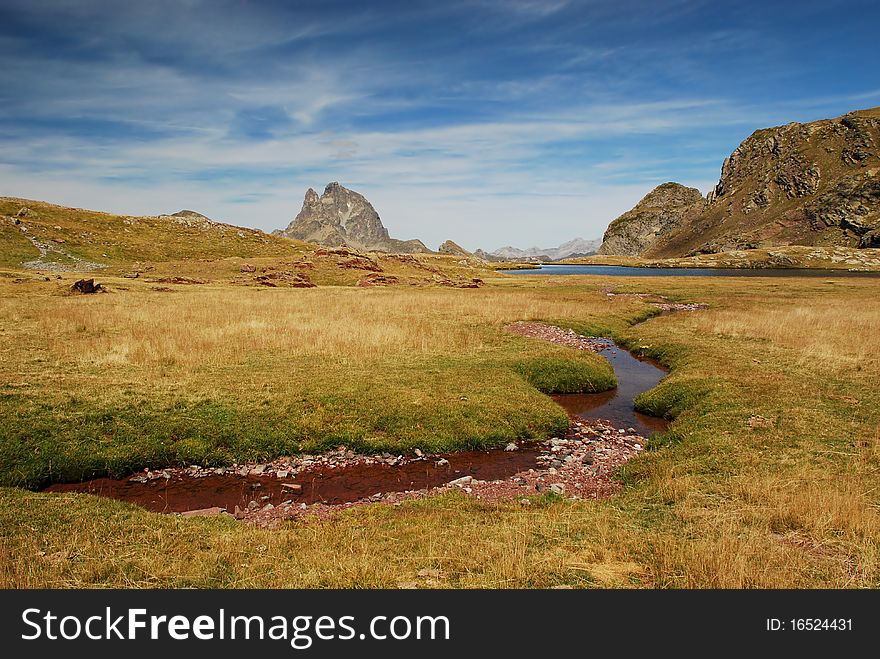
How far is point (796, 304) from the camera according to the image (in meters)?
52.0

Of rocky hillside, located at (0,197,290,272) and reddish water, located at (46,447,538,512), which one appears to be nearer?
reddish water, located at (46,447,538,512)

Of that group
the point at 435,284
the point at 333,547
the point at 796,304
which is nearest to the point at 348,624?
the point at 333,547

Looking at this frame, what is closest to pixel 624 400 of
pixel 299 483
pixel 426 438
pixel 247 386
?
pixel 426 438

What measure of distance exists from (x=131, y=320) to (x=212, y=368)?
48.6 ft

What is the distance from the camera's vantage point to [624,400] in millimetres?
23406

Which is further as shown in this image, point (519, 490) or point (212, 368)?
point (212, 368)

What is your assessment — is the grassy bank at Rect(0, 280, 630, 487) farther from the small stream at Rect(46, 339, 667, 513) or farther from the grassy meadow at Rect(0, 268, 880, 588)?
the small stream at Rect(46, 339, 667, 513)

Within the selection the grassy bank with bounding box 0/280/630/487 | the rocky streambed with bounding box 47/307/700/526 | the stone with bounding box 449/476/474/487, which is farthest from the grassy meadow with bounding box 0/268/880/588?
the stone with bounding box 449/476/474/487

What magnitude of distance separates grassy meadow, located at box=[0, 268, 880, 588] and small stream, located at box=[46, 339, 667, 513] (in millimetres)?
877

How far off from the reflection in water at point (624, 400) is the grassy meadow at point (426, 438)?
39.8 inches

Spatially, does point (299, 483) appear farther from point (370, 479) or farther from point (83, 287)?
point (83, 287)

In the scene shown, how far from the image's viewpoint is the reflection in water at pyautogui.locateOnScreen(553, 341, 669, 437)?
20.5 m

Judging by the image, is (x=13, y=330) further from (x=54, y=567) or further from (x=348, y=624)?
(x=348, y=624)

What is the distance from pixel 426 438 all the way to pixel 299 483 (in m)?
5.02
